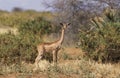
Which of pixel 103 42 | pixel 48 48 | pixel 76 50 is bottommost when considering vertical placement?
pixel 76 50

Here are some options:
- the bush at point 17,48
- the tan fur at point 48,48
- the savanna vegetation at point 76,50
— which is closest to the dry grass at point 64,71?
the savanna vegetation at point 76,50

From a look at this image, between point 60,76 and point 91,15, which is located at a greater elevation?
point 91,15

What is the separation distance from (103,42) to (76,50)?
14.0ft

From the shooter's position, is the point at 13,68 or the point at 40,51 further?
the point at 40,51

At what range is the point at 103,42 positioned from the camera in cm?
1806

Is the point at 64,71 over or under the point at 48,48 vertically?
under

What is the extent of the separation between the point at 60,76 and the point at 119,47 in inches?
211

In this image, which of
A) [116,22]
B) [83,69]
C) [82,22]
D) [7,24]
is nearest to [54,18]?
[82,22]

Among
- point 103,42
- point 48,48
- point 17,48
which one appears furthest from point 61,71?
point 17,48

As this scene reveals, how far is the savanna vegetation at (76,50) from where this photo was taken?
1444 centimetres

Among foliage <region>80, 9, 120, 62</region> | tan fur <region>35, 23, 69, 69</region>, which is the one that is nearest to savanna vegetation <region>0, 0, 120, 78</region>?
foliage <region>80, 9, 120, 62</region>

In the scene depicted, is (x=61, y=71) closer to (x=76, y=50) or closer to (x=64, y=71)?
(x=64, y=71)

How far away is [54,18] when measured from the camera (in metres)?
27.1

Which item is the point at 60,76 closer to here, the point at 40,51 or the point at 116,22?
the point at 40,51
